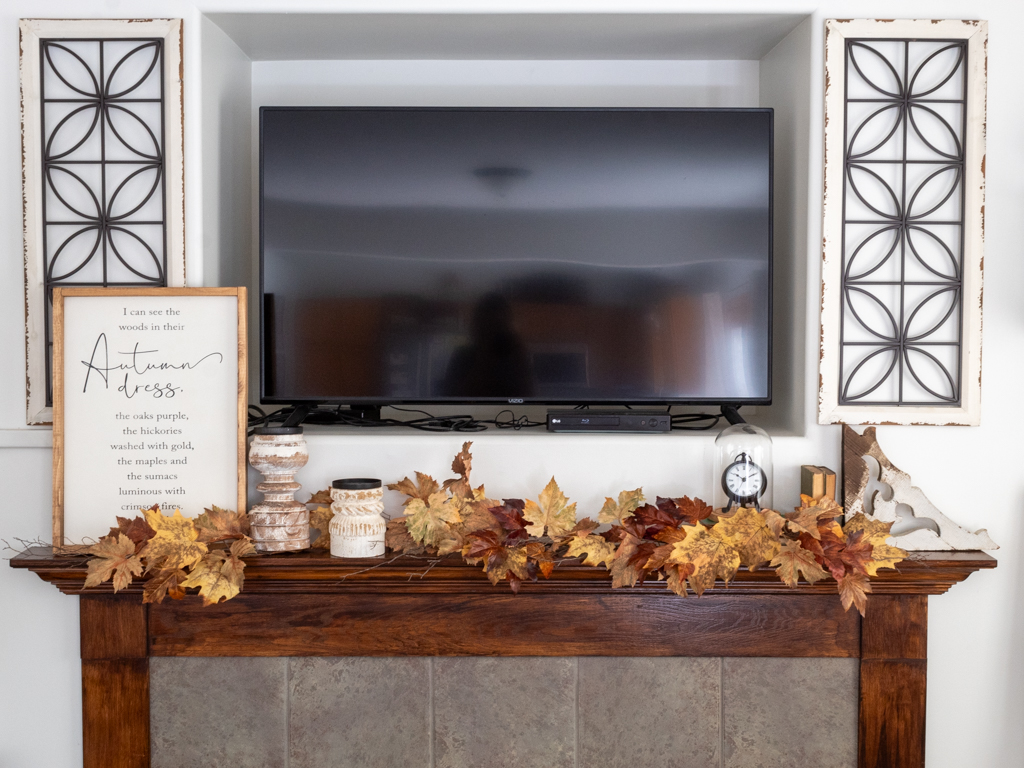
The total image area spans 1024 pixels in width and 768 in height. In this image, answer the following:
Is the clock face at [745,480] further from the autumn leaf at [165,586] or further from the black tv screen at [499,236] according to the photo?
the autumn leaf at [165,586]

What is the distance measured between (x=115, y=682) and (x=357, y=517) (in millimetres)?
622

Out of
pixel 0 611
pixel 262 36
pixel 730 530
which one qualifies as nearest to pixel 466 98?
pixel 262 36

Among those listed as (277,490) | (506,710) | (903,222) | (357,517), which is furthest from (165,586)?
(903,222)

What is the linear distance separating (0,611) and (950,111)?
2254 millimetres

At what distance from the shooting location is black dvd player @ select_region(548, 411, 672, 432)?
1531mm

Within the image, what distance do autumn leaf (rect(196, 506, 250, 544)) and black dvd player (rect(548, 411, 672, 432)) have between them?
2.16 feet

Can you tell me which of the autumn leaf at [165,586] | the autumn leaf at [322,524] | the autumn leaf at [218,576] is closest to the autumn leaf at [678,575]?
the autumn leaf at [322,524]

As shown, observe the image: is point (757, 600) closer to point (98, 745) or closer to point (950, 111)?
point (950, 111)

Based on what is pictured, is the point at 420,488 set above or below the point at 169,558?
above

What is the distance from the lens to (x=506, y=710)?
1425 millimetres

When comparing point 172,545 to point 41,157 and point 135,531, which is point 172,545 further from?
point 41,157

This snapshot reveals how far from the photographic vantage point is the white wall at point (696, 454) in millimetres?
1482

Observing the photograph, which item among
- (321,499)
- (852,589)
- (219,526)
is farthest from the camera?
(321,499)

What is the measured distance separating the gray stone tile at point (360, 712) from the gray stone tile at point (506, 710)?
0.04 metres
